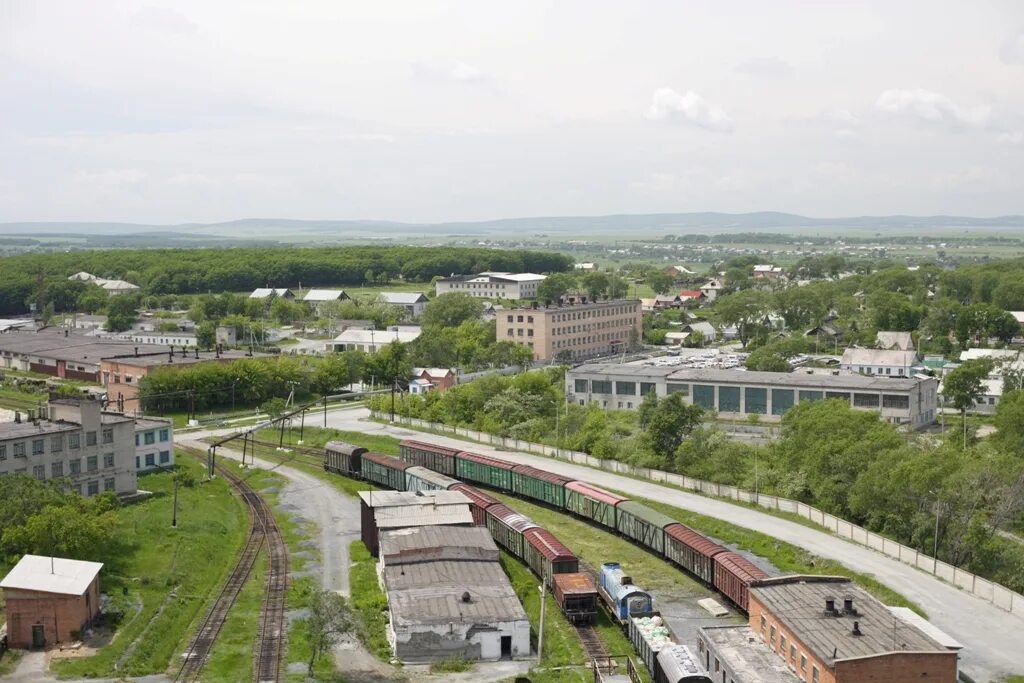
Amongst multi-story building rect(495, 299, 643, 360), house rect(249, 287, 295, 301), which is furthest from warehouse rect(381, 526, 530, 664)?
house rect(249, 287, 295, 301)

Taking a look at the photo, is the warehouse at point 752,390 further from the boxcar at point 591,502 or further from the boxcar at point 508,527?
the boxcar at point 508,527

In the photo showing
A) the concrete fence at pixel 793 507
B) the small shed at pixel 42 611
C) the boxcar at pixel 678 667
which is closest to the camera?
the boxcar at pixel 678 667

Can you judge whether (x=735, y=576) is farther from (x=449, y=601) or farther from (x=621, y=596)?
(x=449, y=601)

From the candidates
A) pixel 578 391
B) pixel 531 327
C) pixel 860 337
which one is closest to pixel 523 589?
pixel 578 391

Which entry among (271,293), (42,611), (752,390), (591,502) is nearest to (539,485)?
(591,502)

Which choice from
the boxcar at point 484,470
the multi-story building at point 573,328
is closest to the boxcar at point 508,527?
the boxcar at point 484,470

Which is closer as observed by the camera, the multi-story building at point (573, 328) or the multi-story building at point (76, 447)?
the multi-story building at point (76, 447)
